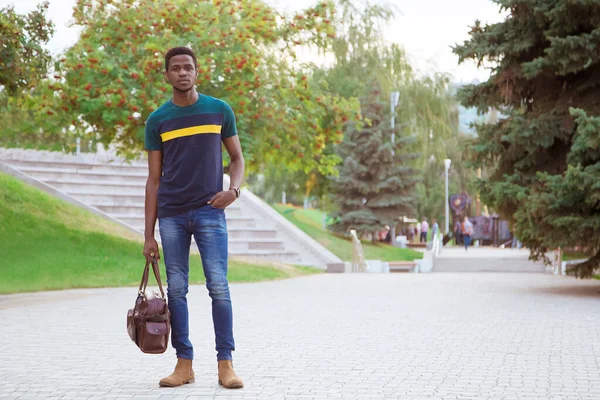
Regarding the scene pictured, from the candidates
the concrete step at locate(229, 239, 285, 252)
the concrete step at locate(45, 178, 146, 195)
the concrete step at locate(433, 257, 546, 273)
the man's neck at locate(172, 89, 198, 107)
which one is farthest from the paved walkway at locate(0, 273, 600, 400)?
the concrete step at locate(433, 257, 546, 273)

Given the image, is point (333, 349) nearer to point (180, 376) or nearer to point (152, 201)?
point (180, 376)

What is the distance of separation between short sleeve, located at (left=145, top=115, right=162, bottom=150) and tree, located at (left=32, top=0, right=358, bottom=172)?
13.9 meters

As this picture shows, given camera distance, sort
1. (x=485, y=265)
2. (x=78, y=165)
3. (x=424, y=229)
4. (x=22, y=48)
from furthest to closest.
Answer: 1. (x=424, y=229)
2. (x=485, y=265)
3. (x=78, y=165)
4. (x=22, y=48)

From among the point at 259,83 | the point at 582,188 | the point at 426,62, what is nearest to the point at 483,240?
the point at 426,62

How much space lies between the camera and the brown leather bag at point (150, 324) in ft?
19.8

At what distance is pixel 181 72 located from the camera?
6148 mm

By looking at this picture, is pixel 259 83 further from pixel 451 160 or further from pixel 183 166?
pixel 451 160

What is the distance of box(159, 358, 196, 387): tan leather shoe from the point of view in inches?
251

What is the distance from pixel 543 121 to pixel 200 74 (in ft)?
24.6

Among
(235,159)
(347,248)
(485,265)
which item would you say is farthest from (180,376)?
(347,248)

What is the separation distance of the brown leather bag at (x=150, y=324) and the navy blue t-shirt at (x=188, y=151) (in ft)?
1.53

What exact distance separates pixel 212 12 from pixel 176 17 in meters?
0.86

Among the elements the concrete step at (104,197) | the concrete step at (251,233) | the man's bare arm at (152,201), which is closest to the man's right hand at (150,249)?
the man's bare arm at (152,201)

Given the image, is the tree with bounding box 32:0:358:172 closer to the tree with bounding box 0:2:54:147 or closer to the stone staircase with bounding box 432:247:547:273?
the tree with bounding box 0:2:54:147
